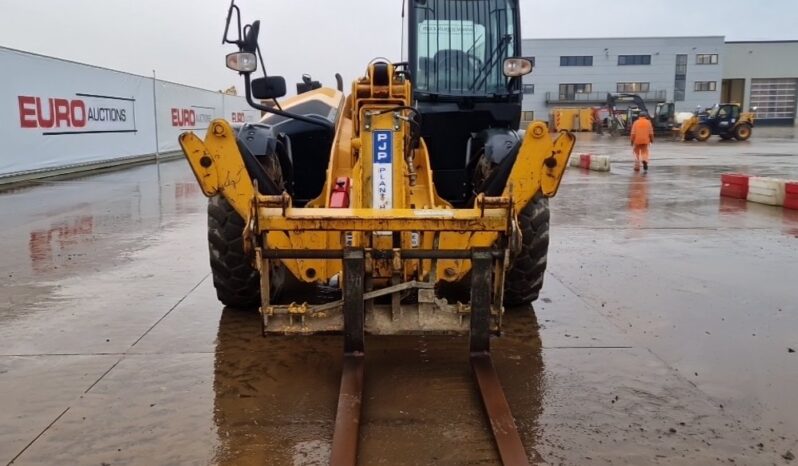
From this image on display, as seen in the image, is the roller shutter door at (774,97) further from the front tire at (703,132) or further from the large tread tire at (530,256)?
the large tread tire at (530,256)

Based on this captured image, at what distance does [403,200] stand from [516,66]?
4.75 feet

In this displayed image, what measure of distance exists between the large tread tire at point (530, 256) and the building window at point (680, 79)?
6933cm

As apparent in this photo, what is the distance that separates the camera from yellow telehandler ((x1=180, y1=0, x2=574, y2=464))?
137 inches

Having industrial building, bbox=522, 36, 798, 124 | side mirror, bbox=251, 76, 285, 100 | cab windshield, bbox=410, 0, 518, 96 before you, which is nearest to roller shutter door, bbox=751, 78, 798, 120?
industrial building, bbox=522, 36, 798, 124

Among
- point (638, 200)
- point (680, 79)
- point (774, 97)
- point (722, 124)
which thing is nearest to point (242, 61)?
point (638, 200)

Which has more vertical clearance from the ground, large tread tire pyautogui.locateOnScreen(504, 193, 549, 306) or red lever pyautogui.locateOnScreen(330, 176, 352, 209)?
red lever pyautogui.locateOnScreen(330, 176, 352, 209)

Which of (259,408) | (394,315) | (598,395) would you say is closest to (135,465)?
(259,408)

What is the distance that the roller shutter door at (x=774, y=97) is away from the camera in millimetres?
66000

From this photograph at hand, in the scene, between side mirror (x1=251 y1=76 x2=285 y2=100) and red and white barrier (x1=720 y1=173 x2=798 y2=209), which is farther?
red and white barrier (x1=720 y1=173 x2=798 y2=209)

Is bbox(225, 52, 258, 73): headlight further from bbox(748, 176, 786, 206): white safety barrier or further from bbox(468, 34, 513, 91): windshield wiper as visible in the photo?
bbox(748, 176, 786, 206): white safety barrier

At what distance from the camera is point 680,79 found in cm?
6731

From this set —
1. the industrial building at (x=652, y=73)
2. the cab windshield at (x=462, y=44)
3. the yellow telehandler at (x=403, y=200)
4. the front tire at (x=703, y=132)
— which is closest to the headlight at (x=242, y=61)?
the yellow telehandler at (x=403, y=200)

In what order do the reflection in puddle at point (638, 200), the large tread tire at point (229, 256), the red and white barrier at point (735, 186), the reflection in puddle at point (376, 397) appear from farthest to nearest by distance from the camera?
the red and white barrier at point (735, 186), the reflection in puddle at point (638, 200), the large tread tire at point (229, 256), the reflection in puddle at point (376, 397)

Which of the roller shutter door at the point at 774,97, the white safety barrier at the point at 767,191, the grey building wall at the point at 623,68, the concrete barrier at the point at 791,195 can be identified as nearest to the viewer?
the concrete barrier at the point at 791,195
